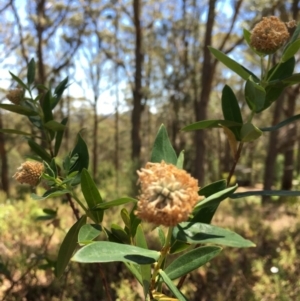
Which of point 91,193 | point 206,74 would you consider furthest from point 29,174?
point 206,74

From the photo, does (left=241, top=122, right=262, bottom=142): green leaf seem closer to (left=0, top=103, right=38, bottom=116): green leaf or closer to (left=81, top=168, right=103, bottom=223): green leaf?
(left=81, top=168, right=103, bottom=223): green leaf

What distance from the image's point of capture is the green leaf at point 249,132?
0.83 meters

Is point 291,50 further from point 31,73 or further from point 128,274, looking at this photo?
point 128,274

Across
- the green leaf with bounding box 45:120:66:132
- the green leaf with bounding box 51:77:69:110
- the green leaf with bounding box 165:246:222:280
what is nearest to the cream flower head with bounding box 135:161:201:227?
the green leaf with bounding box 165:246:222:280

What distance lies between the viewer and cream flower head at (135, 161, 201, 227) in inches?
21.4

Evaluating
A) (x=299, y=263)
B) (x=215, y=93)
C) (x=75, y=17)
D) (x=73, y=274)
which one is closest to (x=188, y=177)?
(x=73, y=274)

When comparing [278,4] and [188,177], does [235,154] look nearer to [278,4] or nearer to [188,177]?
[188,177]

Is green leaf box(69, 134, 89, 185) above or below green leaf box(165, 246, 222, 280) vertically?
above

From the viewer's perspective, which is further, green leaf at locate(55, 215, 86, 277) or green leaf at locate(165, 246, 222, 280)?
green leaf at locate(55, 215, 86, 277)

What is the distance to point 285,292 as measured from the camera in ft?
7.56

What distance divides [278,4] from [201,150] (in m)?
2.78

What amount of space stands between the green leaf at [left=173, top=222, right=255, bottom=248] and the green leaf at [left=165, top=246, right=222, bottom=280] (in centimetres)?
8

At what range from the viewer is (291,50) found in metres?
0.82

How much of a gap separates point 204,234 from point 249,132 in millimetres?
299
